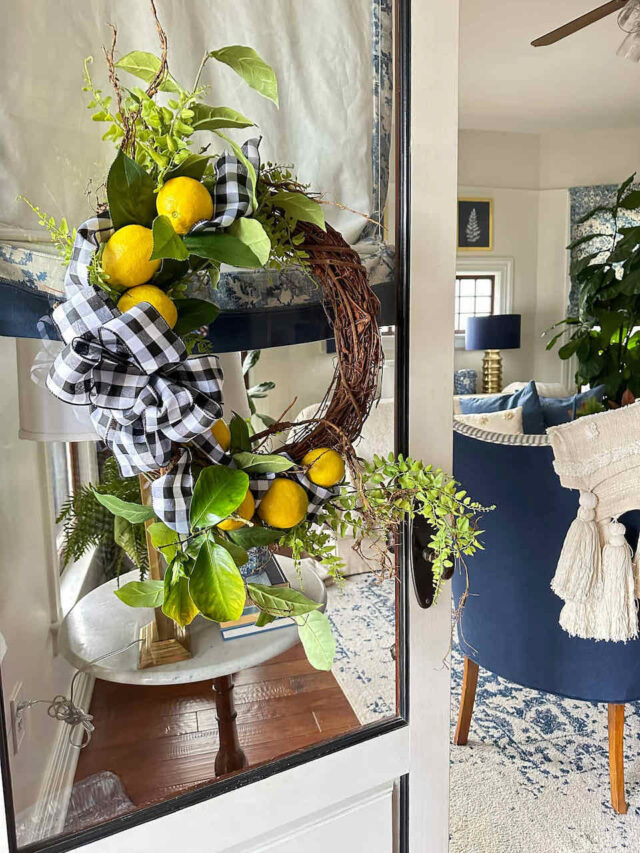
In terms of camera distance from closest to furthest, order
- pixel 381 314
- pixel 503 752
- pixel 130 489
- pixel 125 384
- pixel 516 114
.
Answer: pixel 125 384, pixel 130 489, pixel 381 314, pixel 503 752, pixel 516 114

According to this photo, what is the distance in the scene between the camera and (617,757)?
1829 mm

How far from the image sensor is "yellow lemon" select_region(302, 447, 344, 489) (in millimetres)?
771

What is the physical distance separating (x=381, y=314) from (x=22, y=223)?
0.43 metres

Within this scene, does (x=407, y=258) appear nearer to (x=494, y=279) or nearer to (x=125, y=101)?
(x=125, y=101)

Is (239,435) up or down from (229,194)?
down

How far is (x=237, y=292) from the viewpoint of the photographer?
777mm

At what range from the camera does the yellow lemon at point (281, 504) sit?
749mm

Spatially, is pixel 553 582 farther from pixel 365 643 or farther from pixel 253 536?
pixel 253 536

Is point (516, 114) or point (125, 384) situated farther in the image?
point (516, 114)

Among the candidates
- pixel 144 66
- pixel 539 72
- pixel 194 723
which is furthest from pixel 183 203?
pixel 539 72

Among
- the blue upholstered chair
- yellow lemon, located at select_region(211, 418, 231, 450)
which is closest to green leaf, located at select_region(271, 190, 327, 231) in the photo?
yellow lemon, located at select_region(211, 418, 231, 450)

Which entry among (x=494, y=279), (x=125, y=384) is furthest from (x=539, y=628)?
(x=494, y=279)

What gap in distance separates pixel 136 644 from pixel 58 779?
0.16 meters

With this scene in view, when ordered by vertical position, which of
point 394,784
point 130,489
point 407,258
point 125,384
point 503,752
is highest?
point 407,258
